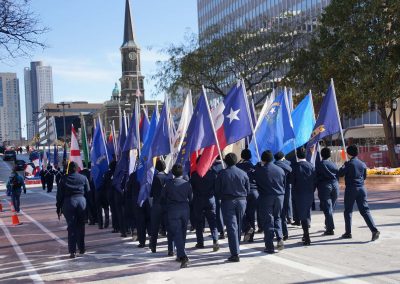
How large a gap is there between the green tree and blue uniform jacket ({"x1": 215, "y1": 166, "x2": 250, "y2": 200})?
73.5 feet

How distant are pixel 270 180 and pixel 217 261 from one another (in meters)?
1.67

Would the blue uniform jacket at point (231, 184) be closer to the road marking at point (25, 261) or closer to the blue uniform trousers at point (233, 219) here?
the blue uniform trousers at point (233, 219)

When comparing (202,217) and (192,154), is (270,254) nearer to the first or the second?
(202,217)

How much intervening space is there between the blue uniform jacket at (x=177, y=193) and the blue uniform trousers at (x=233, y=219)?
2.13 ft

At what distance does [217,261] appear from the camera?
9.98 metres

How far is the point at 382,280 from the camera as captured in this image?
315 inches

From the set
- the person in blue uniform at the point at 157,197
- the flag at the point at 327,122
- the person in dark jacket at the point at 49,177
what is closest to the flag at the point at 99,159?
the person in blue uniform at the point at 157,197

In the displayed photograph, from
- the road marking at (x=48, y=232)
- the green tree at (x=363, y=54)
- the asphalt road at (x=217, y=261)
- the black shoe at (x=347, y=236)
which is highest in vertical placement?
the green tree at (x=363, y=54)

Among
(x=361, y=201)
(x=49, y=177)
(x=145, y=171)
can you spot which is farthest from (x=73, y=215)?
(x=49, y=177)

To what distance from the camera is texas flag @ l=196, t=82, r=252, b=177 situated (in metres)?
11.1

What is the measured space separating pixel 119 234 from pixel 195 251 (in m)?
3.93

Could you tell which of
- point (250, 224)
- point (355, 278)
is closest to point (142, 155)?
point (250, 224)

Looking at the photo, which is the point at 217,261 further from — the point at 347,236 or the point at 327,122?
the point at 327,122

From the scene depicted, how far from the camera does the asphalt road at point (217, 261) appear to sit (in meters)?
8.63
